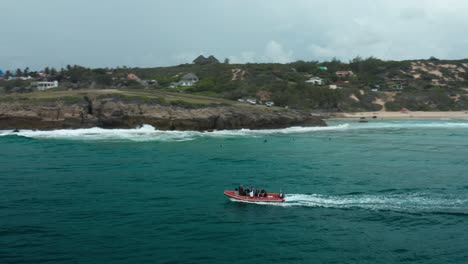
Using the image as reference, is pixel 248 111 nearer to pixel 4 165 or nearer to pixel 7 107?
pixel 7 107

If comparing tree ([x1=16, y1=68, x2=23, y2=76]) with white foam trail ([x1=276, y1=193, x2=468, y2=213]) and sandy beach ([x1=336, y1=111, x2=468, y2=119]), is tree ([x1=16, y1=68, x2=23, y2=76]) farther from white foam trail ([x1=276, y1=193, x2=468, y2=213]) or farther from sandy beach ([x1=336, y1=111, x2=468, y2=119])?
white foam trail ([x1=276, y1=193, x2=468, y2=213])

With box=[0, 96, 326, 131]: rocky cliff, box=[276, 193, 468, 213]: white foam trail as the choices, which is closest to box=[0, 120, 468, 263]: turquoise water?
box=[276, 193, 468, 213]: white foam trail

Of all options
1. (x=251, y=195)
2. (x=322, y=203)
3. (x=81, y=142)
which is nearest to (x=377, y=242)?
(x=322, y=203)

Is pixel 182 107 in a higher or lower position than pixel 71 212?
higher

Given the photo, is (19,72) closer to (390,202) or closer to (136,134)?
(136,134)

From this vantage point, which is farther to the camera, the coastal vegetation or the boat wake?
the coastal vegetation
